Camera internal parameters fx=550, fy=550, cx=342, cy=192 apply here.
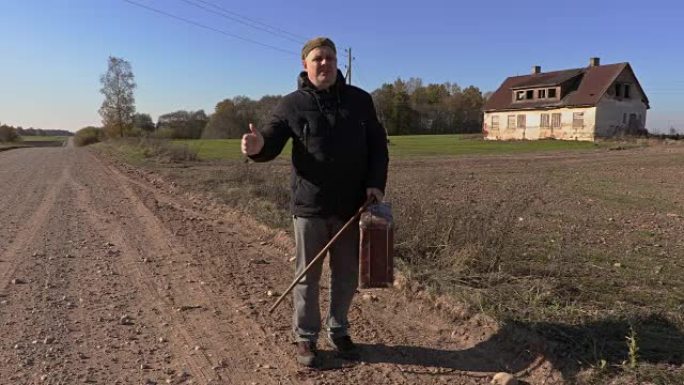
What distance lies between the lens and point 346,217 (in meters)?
3.97

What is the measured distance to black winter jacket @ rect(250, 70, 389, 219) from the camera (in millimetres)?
3781

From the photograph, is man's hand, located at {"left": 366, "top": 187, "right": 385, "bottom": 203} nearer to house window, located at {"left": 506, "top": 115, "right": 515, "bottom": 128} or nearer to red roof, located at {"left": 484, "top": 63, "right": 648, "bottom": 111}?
red roof, located at {"left": 484, "top": 63, "right": 648, "bottom": 111}

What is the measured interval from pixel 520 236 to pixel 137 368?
5.30m

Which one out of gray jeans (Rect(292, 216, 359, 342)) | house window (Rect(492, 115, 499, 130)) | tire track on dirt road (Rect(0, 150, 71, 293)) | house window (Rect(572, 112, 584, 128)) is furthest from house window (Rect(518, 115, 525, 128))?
gray jeans (Rect(292, 216, 359, 342))

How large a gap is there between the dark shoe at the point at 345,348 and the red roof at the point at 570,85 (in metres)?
47.9

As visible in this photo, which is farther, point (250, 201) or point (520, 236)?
point (250, 201)

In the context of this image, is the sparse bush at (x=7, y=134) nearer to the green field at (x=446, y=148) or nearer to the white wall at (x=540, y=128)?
the green field at (x=446, y=148)

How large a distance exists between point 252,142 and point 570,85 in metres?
52.8

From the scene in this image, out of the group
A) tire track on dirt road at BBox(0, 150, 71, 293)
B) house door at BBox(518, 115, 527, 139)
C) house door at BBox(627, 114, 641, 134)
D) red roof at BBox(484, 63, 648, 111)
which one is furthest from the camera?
house door at BBox(518, 115, 527, 139)

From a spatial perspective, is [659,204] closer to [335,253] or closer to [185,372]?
[335,253]

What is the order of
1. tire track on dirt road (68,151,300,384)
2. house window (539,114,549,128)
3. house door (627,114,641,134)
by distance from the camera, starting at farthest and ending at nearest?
house window (539,114,549,128)
house door (627,114,641,134)
tire track on dirt road (68,151,300,384)

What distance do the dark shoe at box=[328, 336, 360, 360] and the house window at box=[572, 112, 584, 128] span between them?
160ft

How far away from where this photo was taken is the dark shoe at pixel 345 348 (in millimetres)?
4020

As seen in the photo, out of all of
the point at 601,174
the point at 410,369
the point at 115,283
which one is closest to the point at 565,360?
the point at 410,369
